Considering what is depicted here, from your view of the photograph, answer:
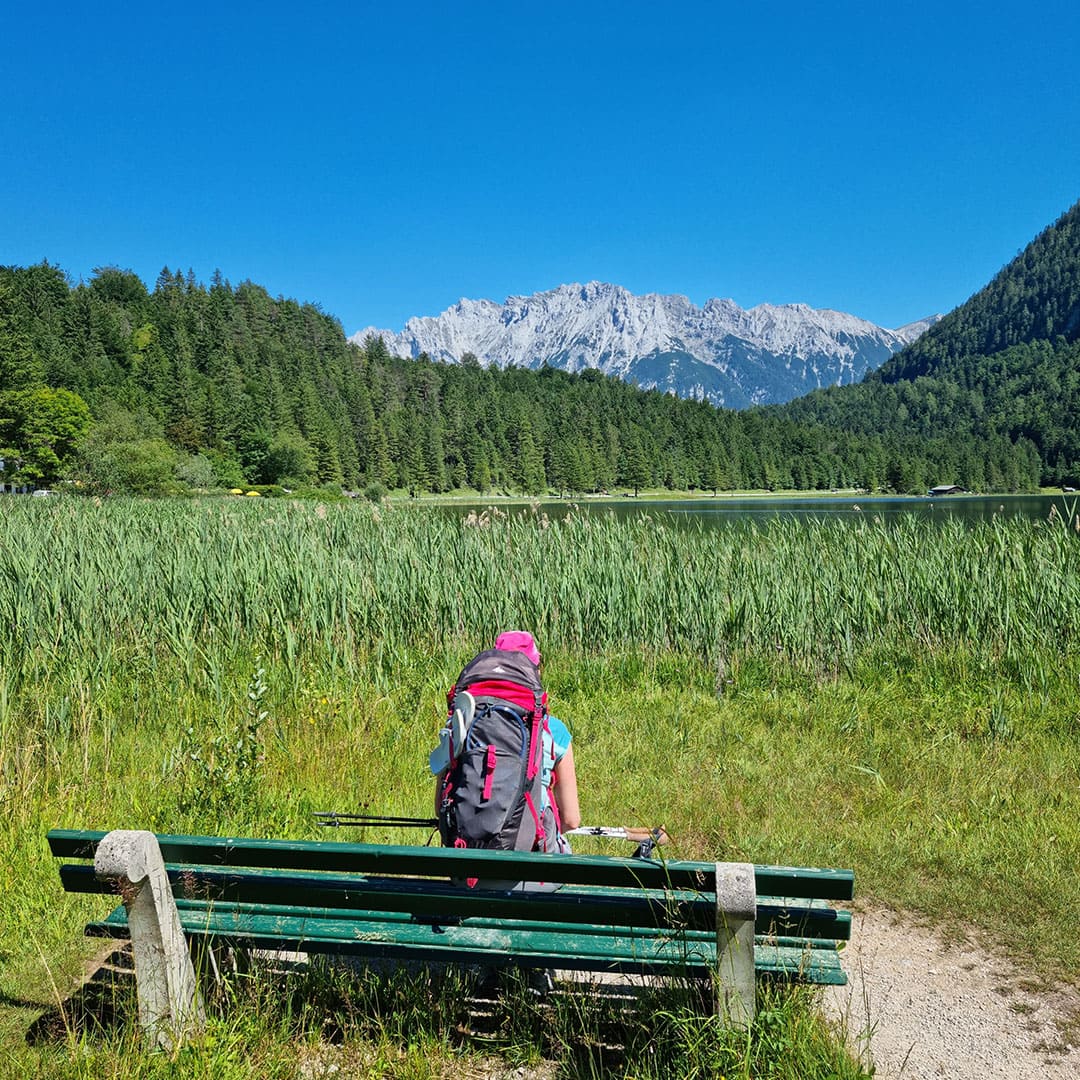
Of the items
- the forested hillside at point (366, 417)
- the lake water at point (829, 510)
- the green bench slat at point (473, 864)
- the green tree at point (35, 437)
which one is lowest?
the green bench slat at point (473, 864)

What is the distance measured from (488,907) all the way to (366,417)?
116390 millimetres

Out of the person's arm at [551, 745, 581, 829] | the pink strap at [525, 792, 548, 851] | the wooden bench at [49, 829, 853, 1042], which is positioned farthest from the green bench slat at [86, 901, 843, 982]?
the person's arm at [551, 745, 581, 829]

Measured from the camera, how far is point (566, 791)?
2748 mm

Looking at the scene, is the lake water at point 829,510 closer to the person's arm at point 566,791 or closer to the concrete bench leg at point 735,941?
the person's arm at point 566,791

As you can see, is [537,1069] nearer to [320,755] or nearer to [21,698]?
[320,755]

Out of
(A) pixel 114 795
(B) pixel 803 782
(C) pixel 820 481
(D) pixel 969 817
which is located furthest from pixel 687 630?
(C) pixel 820 481

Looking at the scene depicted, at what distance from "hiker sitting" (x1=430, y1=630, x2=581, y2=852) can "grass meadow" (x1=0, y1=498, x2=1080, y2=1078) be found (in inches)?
24.1

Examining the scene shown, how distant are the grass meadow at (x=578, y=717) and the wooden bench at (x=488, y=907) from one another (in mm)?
199

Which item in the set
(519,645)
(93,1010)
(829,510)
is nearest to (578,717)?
(519,645)

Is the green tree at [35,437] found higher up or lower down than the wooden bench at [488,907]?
higher up

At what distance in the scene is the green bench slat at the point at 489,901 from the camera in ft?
6.40

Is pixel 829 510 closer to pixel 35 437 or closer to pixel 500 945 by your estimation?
pixel 500 945

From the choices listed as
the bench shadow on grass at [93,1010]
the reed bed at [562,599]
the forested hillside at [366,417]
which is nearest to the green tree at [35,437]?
the forested hillside at [366,417]

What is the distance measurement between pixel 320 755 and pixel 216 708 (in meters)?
1.10
